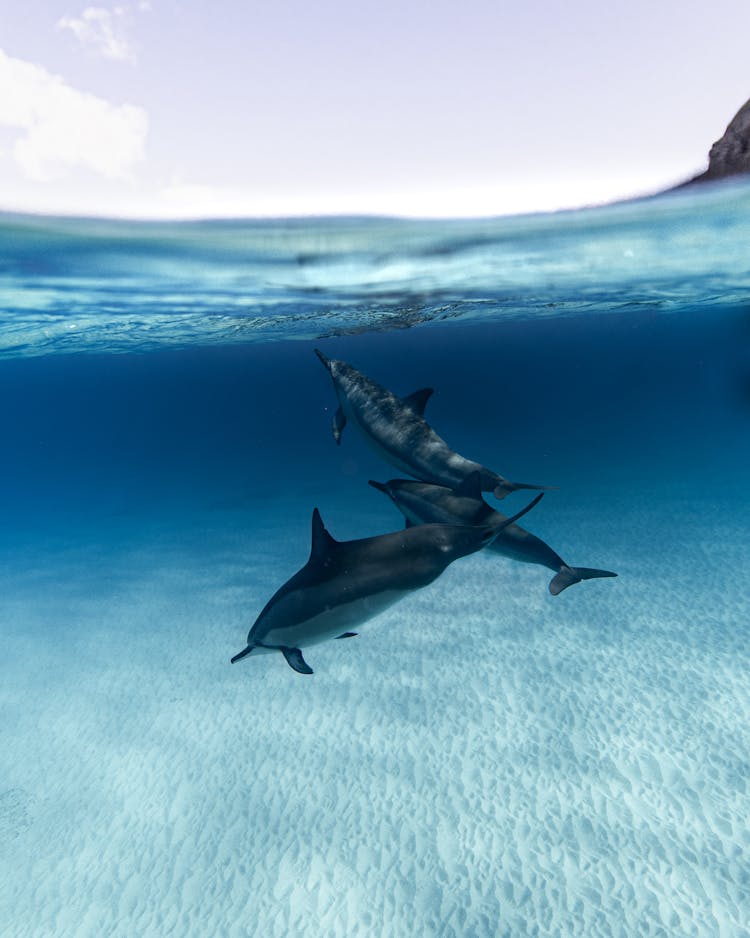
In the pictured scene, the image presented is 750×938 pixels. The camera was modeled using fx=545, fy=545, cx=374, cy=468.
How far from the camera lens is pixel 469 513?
6.42 metres

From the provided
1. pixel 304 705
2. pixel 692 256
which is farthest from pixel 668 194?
pixel 304 705

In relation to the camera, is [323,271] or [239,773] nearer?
[239,773]

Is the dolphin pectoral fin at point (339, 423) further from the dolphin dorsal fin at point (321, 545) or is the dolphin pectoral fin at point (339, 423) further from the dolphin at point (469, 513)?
the dolphin dorsal fin at point (321, 545)

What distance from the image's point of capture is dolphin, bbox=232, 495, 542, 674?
226 inches

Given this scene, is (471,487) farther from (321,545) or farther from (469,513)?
(321,545)

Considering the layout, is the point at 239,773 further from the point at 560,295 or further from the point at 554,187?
the point at 560,295

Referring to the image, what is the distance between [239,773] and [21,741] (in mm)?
3966

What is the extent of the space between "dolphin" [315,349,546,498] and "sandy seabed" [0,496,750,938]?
11.3 feet

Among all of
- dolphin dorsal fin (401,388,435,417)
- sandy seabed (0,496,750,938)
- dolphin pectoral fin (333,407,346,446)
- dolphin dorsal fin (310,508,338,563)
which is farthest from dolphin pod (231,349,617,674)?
Result: dolphin pectoral fin (333,407,346,446)

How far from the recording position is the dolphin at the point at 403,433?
24.0 feet

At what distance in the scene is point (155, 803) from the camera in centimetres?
688

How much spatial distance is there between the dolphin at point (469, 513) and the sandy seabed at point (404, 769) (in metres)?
2.18

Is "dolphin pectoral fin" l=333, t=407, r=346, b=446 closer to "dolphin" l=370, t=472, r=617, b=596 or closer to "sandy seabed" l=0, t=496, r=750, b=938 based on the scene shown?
"dolphin" l=370, t=472, r=617, b=596

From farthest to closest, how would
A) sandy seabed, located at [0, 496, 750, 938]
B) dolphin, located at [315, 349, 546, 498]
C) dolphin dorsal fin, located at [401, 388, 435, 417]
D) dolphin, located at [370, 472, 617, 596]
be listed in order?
1. dolphin dorsal fin, located at [401, 388, 435, 417]
2. dolphin, located at [315, 349, 546, 498]
3. dolphin, located at [370, 472, 617, 596]
4. sandy seabed, located at [0, 496, 750, 938]
